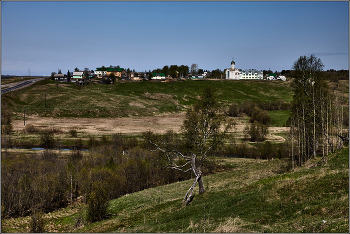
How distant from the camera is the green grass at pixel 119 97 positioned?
121800mm

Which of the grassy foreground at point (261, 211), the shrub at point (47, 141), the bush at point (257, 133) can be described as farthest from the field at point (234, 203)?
the bush at point (257, 133)

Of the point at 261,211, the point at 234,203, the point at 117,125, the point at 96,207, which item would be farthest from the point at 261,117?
the point at 261,211

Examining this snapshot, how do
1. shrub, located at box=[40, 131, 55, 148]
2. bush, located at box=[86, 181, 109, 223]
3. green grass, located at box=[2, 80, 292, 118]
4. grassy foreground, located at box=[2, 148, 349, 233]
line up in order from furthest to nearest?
green grass, located at box=[2, 80, 292, 118]
shrub, located at box=[40, 131, 55, 148]
bush, located at box=[86, 181, 109, 223]
grassy foreground, located at box=[2, 148, 349, 233]

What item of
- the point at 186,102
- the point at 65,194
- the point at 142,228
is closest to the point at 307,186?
the point at 142,228

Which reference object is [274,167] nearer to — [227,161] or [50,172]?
[227,161]

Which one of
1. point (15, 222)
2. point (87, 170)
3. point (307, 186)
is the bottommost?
point (15, 222)

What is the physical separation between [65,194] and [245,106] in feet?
343

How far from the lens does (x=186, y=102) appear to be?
519 feet

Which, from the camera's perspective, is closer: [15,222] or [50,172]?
[15,222]

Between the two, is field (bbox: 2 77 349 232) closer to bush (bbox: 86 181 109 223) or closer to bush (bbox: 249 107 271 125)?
bush (bbox: 86 181 109 223)

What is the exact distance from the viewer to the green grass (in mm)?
121800

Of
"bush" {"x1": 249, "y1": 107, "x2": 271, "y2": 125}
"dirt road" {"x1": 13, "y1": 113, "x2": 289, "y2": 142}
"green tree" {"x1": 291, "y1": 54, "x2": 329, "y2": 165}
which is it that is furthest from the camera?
"bush" {"x1": 249, "y1": 107, "x2": 271, "y2": 125}

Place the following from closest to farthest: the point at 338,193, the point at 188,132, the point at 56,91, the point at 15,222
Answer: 1. the point at 338,193
2. the point at 188,132
3. the point at 15,222
4. the point at 56,91

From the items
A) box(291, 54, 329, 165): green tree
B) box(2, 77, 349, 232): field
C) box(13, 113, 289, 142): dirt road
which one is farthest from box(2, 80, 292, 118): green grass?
box(291, 54, 329, 165): green tree
